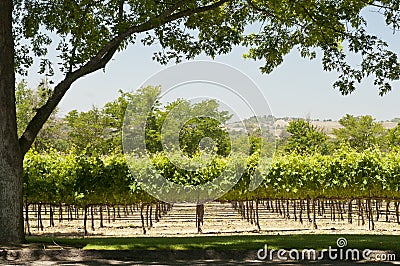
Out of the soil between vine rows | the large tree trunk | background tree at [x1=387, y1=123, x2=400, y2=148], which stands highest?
background tree at [x1=387, y1=123, x2=400, y2=148]


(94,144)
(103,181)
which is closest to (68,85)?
(103,181)

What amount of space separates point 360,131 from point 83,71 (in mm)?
56936

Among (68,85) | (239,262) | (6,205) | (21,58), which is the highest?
(21,58)

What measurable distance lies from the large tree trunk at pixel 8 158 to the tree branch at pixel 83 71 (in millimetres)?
448

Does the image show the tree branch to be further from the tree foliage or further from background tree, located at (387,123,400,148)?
the tree foliage

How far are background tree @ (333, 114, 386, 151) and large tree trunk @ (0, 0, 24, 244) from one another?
55.2 m

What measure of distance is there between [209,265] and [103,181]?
1092cm

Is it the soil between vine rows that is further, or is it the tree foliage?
the tree foliage

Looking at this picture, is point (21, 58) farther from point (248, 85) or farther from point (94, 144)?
point (94, 144)

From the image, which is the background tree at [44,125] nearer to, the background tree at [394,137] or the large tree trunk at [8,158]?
the background tree at [394,137]

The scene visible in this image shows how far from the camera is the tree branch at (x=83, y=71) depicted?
10.9 m

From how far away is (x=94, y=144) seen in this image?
2061 inches

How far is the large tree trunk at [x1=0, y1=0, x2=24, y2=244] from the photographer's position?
10.2 meters

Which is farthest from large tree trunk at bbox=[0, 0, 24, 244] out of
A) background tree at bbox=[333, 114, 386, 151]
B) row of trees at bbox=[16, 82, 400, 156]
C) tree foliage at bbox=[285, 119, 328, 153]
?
background tree at bbox=[333, 114, 386, 151]
